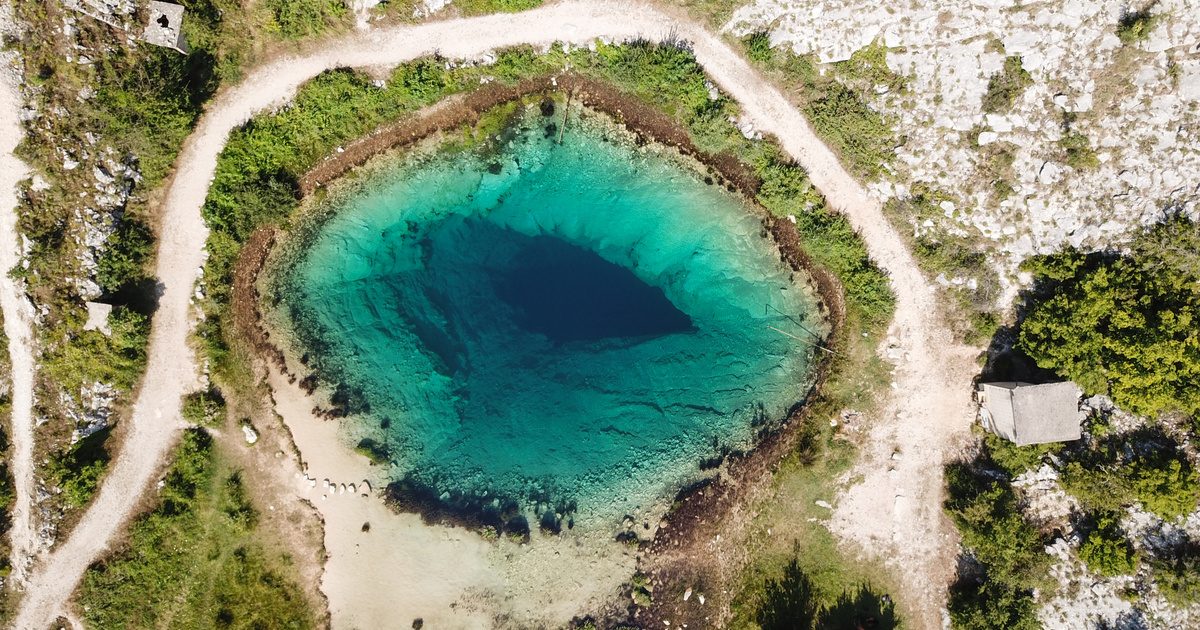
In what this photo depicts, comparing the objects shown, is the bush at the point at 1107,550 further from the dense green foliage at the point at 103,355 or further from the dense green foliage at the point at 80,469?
the dense green foliage at the point at 80,469

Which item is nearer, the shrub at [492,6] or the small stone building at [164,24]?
the small stone building at [164,24]

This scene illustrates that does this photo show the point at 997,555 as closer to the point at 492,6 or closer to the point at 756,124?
the point at 756,124

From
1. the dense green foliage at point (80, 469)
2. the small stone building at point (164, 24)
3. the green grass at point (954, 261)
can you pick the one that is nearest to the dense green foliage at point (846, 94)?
the green grass at point (954, 261)

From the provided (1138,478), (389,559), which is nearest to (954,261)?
(1138,478)

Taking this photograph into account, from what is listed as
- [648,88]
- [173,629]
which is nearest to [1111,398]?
[648,88]

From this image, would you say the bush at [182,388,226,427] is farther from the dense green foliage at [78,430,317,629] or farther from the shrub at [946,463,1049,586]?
the shrub at [946,463,1049,586]

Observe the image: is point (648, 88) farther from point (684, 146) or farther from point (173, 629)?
point (173, 629)
